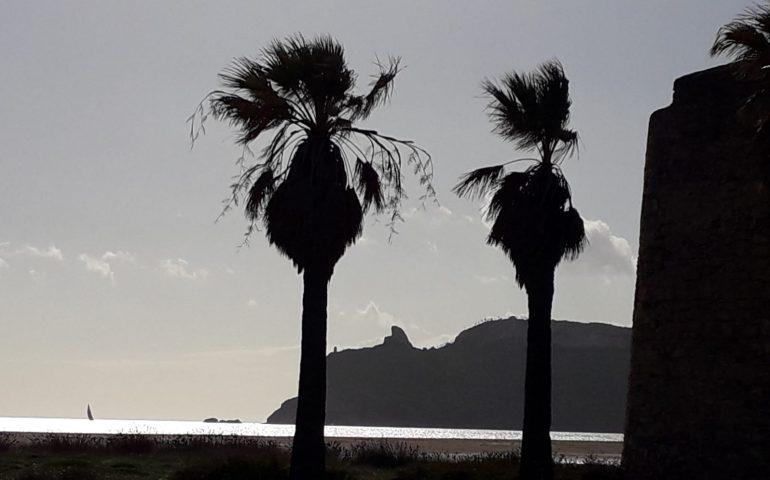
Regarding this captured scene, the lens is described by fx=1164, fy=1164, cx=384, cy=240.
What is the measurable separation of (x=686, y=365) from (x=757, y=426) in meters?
1.75

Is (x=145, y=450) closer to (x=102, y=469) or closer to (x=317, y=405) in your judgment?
(x=102, y=469)

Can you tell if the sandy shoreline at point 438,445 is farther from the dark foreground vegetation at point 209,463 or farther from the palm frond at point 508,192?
the palm frond at point 508,192

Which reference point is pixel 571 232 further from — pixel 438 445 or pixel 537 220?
pixel 438 445

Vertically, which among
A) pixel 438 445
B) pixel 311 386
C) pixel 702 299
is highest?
pixel 702 299

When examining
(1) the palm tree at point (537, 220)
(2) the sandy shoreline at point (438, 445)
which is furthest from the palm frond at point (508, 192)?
(2) the sandy shoreline at point (438, 445)

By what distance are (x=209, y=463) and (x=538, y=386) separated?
692cm

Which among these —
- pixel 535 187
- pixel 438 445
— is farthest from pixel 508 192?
pixel 438 445

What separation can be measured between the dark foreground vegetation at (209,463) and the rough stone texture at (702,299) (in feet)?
6.26

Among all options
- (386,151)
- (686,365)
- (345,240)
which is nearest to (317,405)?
(345,240)

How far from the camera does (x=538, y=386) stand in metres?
24.2

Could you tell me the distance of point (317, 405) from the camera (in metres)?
21.7

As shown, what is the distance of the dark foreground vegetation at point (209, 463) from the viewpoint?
75.4 ft

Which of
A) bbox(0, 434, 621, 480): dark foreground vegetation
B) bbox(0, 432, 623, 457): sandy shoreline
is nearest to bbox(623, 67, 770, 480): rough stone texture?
bbox(0, 434, 621, 480): dark foreground vegetation

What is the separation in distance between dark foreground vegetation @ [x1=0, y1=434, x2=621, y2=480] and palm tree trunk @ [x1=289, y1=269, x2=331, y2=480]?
1270 mm
